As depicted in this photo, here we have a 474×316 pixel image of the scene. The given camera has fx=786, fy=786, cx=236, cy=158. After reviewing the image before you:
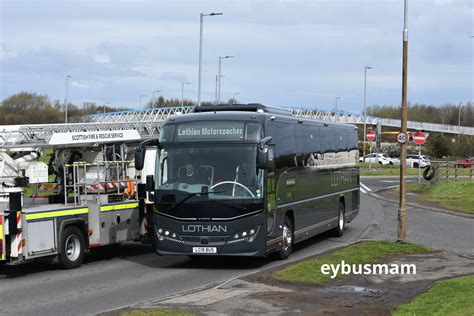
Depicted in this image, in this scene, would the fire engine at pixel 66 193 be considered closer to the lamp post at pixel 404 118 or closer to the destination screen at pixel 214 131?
the destination screen at pixel 214 131

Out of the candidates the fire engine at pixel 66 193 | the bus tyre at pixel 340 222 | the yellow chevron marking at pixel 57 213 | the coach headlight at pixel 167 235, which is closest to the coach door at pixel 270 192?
the coach headlight at pixel 167 235

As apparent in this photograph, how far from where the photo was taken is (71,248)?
16.1 metres

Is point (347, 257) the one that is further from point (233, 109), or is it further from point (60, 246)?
point (60, 246)

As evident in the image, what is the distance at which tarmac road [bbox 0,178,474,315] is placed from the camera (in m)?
12.2

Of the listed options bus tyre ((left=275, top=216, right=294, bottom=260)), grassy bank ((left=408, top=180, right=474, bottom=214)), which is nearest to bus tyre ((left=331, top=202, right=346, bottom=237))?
bus tyre ((left=275, top=216, right=294, bottom=260))

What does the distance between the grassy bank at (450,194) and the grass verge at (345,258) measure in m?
16.0

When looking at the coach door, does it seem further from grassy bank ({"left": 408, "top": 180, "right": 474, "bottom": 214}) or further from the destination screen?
grassy bank ({"left": 408, "top": 180, "right": 474, "bottom": 214})

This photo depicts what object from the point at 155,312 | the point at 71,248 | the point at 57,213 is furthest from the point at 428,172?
the point at 155,312

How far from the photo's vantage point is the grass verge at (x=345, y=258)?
14578 millimetres

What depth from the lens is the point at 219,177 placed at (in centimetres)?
1581

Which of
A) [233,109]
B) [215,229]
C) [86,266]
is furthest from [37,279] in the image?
[233,109]

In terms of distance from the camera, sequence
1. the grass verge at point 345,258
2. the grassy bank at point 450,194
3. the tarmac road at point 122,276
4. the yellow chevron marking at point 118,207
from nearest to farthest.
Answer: the tarmac road at point 122,276 → the grass verge at point 345,258 → the yellow chevron marking at point 118,207 → the grassy bank at point 450,194

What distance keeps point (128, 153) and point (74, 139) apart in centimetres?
211

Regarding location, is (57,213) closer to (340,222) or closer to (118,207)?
(118,207)
